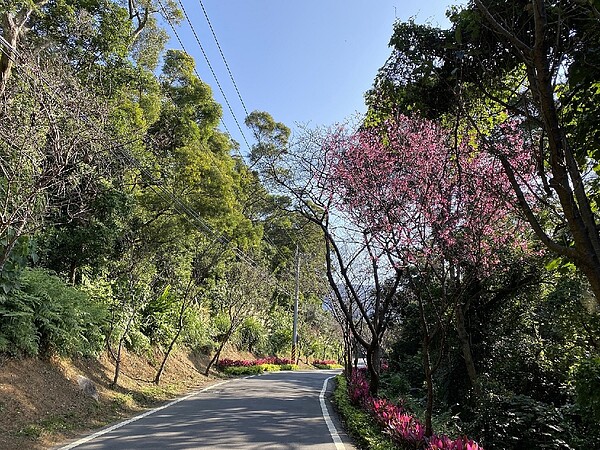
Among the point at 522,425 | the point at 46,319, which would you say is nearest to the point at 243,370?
the point at 46,319

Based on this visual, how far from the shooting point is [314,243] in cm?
3167

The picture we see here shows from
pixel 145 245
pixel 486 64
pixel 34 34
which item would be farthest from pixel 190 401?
pixel 486 64

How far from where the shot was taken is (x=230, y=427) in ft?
28.0

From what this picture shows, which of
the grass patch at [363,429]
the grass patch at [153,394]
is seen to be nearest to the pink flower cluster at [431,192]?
the grass patch at [363,429]

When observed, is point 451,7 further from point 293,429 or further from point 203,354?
point 203,354

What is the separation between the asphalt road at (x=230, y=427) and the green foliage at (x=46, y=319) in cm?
233

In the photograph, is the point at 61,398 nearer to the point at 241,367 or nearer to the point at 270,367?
the point at 241,367

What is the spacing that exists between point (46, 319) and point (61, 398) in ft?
5.10

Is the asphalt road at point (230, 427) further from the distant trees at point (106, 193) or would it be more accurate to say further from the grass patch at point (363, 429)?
the distant trees at point (106, 193)

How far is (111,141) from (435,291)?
30.3 feet

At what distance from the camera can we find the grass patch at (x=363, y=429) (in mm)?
6998

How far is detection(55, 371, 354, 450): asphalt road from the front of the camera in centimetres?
708

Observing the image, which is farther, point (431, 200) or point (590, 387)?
point (431, 200)

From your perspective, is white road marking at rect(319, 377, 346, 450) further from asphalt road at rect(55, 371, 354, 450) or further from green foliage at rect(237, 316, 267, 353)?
green foliage at rect(237, 316, 267, 353)
